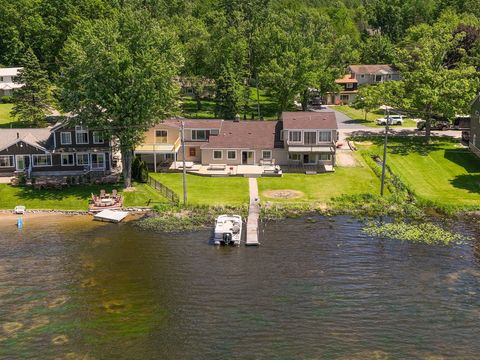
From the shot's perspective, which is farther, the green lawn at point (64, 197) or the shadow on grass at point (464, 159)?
the shadow on grass at point (464, 159)

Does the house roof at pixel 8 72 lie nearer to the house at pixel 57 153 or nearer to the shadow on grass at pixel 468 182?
the house at pixel 57 153

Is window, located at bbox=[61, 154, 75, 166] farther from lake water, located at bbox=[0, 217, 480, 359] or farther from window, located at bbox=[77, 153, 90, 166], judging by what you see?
lake water, located at bbox=[0, 217, 480, 359]

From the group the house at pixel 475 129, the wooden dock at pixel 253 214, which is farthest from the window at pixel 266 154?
the house at pixel 475 129

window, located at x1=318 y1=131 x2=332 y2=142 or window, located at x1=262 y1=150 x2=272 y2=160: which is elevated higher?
window, located at x1=318 y1=131 x2=332 y2=142

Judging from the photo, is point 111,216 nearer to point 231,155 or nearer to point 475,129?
point 231,155

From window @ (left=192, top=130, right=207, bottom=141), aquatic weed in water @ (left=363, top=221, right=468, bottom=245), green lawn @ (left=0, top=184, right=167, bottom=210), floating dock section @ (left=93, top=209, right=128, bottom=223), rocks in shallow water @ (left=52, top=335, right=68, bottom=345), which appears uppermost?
window @ (left=192, top=130, right=207, bottom=141)

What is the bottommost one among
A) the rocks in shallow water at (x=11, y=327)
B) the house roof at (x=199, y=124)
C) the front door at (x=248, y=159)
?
the rocks in shallow water at (x=11, y=327)

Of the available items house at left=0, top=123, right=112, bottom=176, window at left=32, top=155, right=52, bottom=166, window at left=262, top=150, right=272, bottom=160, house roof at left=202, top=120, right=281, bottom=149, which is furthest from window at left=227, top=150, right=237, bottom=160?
window at left=32, top=155, right=52, bottom=166

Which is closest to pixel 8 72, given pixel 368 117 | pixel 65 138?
pixel 65 138
